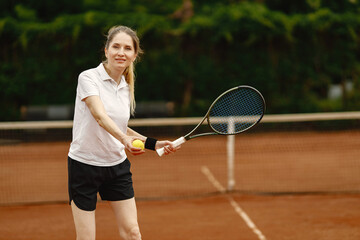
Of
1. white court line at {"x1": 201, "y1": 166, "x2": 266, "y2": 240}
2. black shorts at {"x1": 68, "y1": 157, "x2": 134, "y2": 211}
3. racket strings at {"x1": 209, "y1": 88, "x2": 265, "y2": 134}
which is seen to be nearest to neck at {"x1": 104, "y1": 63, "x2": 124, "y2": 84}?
black shorts at {"x1": 68, "y1": 157, "x2": 134, "y2": 211}

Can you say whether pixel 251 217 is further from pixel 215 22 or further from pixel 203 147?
pixel 215 22

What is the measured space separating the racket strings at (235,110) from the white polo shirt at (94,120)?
0.88m

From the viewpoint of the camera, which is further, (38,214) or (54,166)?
(54,166)

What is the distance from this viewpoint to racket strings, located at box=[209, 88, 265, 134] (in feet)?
11.6

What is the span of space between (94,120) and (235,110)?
53.9 inches

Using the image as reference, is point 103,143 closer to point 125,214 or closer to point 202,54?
point 125,214

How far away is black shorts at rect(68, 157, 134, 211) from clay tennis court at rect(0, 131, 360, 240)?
2077 millimetres

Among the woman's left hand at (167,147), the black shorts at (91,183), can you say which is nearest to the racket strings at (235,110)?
the woman's left hand at (167,147)

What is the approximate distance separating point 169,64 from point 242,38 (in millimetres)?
2503

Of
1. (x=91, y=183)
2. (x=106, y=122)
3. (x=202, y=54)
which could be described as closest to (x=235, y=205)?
(x=91, y=183)

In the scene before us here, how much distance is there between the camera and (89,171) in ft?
9.06

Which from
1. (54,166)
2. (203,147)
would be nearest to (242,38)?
(203,147)

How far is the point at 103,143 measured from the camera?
2.74 meters

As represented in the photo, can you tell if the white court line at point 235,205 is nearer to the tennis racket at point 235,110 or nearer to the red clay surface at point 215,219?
the red clay surface at point 215,219
